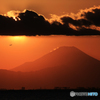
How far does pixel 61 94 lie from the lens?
116 feet

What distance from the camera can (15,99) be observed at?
31.6 m

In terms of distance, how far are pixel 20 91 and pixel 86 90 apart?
8274 millimetres

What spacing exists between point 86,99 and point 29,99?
584cm

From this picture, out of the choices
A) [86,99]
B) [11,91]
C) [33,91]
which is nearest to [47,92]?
[33,91]

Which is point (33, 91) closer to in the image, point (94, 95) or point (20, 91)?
point (20, 91)

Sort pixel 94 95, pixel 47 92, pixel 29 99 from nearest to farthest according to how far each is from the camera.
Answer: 1. pixel 29 99
2. pixel 94 95
3. pixel 47 92

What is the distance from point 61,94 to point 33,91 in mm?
4664

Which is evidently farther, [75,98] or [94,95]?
[94,95]

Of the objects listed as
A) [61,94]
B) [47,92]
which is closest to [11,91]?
[47,92]

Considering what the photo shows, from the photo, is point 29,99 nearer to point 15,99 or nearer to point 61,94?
point 15,99

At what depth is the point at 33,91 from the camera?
126ft

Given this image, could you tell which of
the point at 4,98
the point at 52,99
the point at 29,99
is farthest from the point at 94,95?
the point at 4,98

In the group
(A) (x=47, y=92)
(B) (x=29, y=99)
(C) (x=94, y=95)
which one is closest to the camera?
(B) (x=29, y=99)

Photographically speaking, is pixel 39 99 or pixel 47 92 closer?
pixel 39 99
